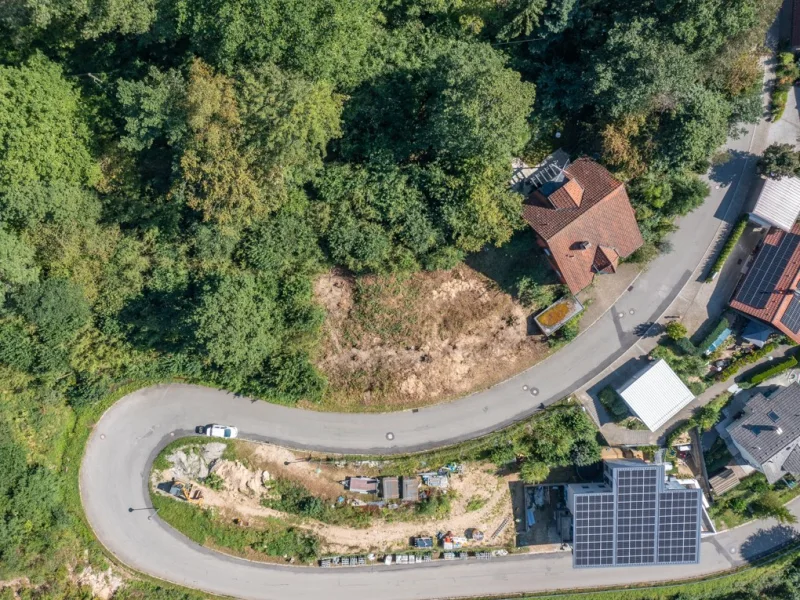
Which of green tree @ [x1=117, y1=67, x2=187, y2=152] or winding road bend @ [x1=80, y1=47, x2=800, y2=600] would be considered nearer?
green tree @ [x1=117, y1=67, x2=187, y2=152]

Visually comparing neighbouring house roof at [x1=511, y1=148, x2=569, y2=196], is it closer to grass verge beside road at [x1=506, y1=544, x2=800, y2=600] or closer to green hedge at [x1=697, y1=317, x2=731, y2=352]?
green hedge at [x1=697, y1=317, x2=731, y2=352]

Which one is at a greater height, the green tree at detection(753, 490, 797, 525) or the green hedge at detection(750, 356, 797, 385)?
the green hedge at detection(750, 356, 797, 385)

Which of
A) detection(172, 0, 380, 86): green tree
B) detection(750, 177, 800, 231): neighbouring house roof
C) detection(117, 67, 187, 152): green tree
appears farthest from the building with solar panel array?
detection(117, 67, 187, 152): green tree

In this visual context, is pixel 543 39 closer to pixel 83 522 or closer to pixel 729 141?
pixel 729 141

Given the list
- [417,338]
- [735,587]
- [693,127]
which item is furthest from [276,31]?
[735,587]

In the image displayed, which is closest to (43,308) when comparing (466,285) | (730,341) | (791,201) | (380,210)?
(380,210)

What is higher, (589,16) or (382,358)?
(589,16)
